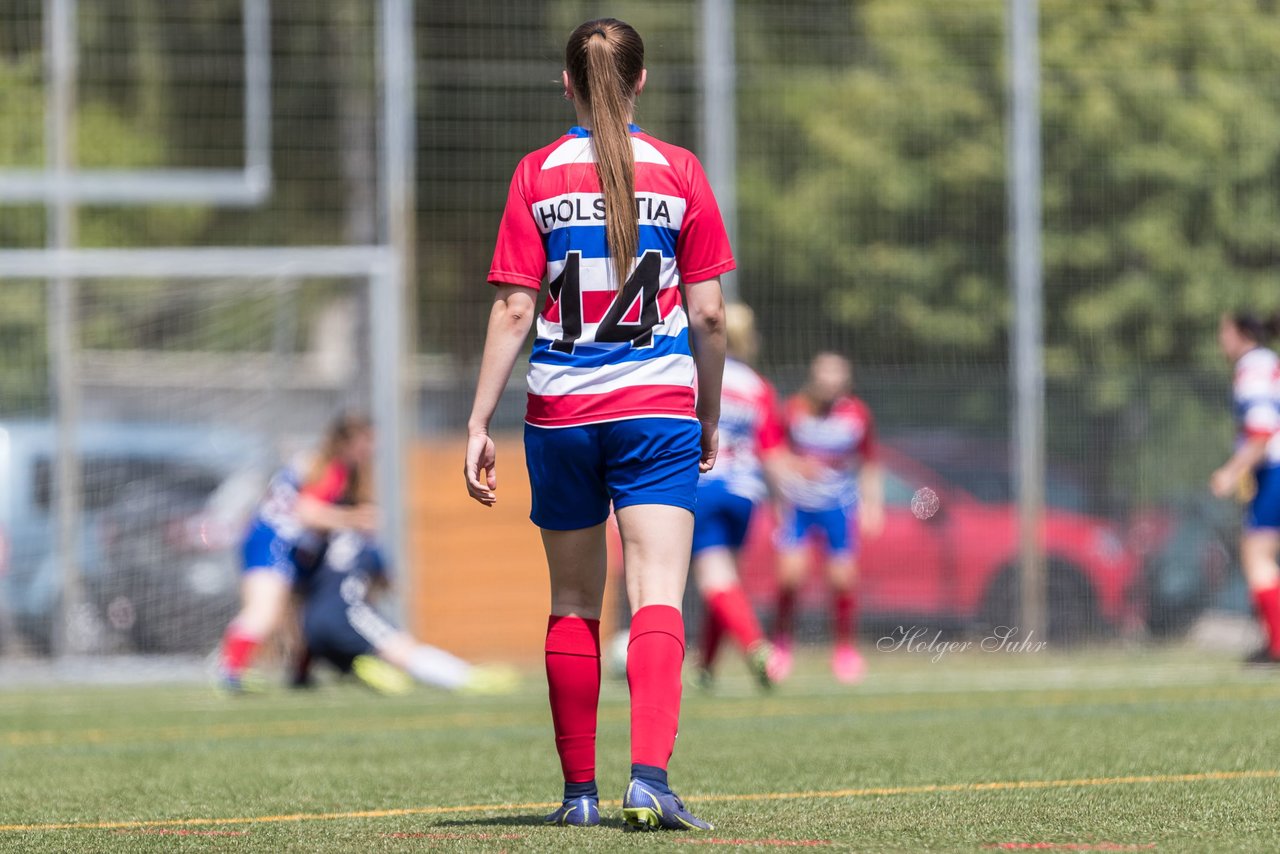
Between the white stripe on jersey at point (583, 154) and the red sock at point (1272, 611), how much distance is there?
7.59m

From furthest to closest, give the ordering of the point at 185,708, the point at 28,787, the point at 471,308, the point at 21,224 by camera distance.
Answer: the point at 21,224 < the point at 471,308 < the point at 185,708 < the point at 28,787

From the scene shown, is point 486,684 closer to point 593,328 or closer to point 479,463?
point 479,463

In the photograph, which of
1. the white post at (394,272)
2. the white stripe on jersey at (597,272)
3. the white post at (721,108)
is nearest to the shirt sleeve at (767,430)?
the white post at (394,272)

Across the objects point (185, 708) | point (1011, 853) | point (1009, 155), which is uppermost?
point (1009, 155)

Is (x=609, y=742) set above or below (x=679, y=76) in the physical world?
below

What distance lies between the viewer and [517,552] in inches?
620

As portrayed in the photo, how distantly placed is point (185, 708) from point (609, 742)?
3925 millimetres

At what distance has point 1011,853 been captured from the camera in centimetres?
443

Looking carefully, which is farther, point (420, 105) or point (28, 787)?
point (420, 105)

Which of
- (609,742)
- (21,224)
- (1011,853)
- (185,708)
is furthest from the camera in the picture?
(21,224)

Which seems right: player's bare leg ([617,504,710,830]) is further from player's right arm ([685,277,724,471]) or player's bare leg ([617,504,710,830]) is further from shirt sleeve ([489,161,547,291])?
shirt sleeve ([489,161,547,291])

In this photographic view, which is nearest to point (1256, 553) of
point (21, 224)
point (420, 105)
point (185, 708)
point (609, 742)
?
point (609, 742)

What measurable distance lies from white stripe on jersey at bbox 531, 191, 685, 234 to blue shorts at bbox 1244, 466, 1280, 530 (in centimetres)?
760

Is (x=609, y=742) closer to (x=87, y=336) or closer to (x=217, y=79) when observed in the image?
(x=87, y=336)
